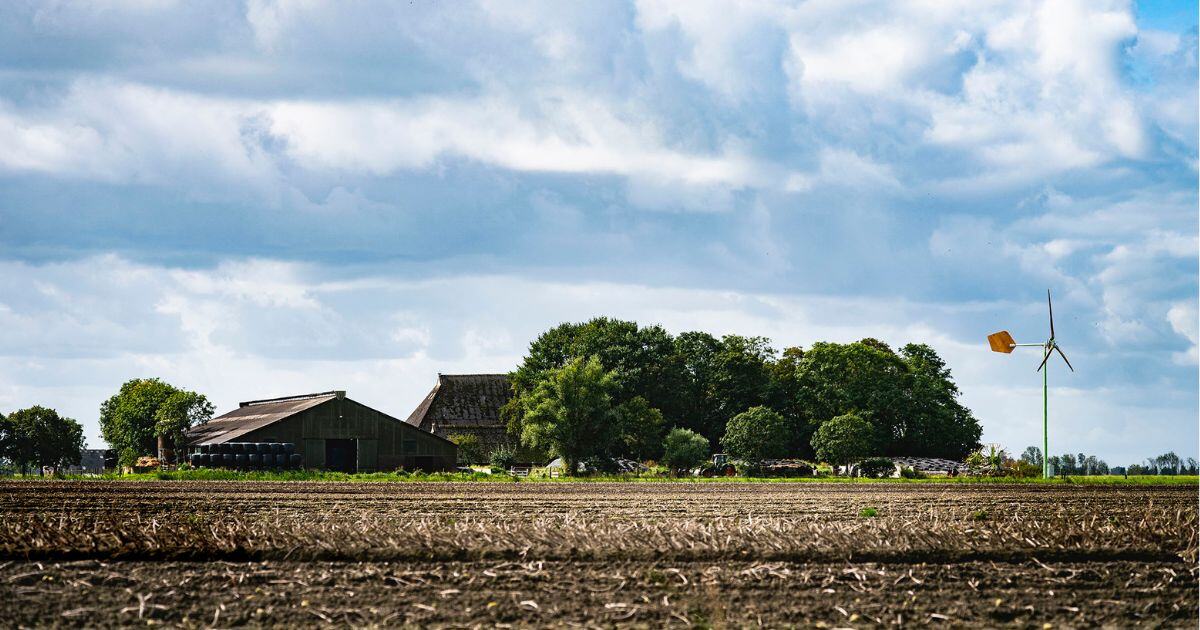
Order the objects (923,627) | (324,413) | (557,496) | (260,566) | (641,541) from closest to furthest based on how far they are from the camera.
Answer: (923,627)
(260,566)
(641,541)
(557,496)
(324,413)

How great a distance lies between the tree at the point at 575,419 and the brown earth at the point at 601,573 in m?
58.3

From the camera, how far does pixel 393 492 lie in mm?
46844

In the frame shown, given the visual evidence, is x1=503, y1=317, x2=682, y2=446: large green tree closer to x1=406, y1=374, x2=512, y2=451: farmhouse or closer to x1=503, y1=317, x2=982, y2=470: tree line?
x1=503, y1=317, x2=982, y2=470: tree line

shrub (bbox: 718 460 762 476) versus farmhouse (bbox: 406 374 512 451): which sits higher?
farmhouse (bbox: 406 374 512 451)

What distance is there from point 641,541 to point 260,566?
21.4 ft

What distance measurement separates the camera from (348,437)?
298ft

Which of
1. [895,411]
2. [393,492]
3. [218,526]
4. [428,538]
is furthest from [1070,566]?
[895,411]

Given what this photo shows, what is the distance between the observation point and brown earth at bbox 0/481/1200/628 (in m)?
16.4

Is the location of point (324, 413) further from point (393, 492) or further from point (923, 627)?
point (923, 627)

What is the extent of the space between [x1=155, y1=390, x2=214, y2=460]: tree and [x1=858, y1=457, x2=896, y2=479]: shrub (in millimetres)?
60899

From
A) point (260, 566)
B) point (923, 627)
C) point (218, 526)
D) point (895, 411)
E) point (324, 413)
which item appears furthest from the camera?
point (895, 411)

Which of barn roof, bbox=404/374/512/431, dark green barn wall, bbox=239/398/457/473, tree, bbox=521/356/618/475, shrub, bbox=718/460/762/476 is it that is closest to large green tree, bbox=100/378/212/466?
barn roof, bbox=404/374/512/431

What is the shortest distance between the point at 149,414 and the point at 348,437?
42762 mm

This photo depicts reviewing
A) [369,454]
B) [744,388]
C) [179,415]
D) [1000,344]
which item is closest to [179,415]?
[179,415]
